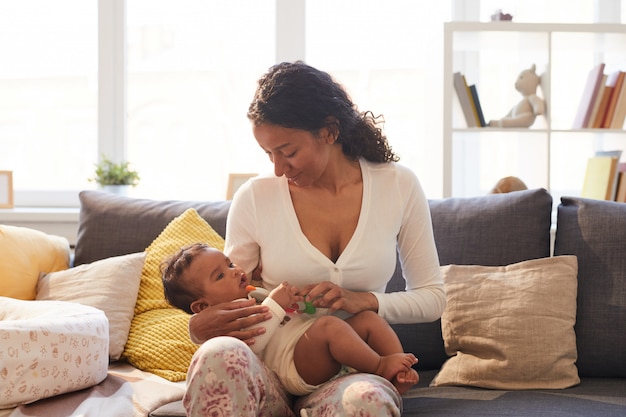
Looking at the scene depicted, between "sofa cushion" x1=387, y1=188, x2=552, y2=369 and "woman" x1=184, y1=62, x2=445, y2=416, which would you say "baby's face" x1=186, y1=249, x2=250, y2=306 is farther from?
"sofa cushion" x1=387, y1=188, x2=552, y2=369

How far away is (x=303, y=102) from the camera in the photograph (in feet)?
6.19

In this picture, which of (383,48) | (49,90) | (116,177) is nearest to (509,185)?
(383,48)

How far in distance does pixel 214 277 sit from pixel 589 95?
2.12m

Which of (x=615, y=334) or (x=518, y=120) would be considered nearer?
(x=615, y=334)

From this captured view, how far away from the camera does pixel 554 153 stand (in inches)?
148

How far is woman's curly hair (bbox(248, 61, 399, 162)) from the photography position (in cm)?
187

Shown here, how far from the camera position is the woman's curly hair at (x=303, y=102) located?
1870 mm

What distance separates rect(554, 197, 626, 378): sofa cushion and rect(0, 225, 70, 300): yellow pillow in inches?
60.4

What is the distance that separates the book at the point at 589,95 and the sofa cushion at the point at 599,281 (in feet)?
3.61

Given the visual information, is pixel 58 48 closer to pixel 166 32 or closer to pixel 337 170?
pixel 166 32

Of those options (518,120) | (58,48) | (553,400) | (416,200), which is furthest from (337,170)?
(58,48)

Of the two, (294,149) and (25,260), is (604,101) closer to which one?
(294,149)

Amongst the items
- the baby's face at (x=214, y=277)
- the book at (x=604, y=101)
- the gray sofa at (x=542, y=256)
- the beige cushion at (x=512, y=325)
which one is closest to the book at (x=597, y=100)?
the book at (x=604, y=101)

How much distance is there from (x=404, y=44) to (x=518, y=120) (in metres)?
0.68
